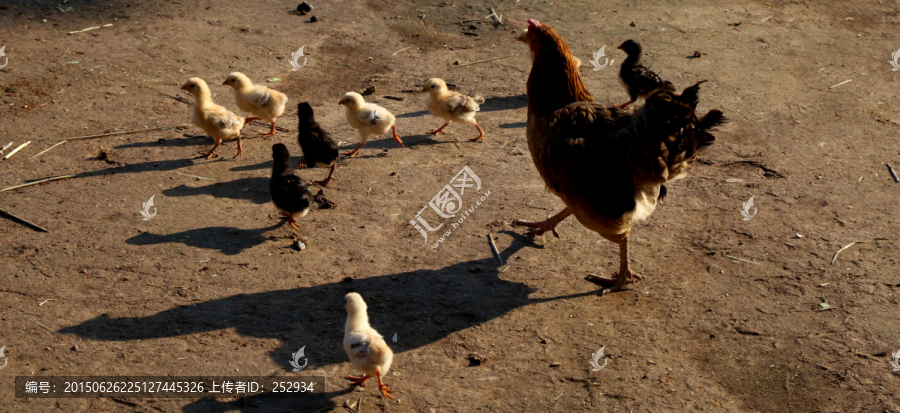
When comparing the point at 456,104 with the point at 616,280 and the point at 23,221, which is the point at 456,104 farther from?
the point at 23,221

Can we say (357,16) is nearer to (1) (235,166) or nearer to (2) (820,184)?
(1) (235,166)

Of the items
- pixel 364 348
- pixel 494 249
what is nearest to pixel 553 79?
pixel 494 249

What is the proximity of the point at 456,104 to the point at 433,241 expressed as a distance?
6.87 ft

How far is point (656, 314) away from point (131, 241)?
4.74 m

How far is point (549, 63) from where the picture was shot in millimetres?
5977

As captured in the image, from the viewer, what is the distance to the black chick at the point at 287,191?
20.6 ft

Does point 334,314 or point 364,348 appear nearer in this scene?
point 364,348

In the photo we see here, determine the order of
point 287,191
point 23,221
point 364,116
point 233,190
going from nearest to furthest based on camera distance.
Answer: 1. point 287,191
2. point 23,221
3. point 233,190
4. point 364,116

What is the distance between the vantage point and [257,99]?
780 cm

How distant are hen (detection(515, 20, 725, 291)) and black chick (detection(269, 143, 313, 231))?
7.13 ft

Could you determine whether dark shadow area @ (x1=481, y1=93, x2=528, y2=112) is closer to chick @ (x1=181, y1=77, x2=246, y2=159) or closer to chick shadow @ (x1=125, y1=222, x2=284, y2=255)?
chick @ (x1=181, y1=77, x2=246, y2=159)

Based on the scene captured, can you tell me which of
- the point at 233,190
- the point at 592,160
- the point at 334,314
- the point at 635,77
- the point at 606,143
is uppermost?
the point at 606,143

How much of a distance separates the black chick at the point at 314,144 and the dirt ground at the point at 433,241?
44cm

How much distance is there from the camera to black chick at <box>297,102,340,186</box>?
7.01m
